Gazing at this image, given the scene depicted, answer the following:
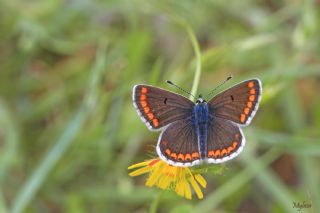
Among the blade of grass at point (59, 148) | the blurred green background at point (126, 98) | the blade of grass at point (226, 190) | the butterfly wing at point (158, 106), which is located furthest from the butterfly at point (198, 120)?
the blade of grass at point (226, 190)

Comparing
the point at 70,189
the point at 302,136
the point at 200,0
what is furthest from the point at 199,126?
the point at 200,0

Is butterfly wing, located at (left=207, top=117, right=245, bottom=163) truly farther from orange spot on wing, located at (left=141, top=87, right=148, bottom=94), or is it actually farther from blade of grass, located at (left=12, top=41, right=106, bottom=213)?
blade of grass, located at (left=12, top=41, right=106, bottom=213)

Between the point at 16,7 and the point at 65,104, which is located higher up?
the point at 16,7

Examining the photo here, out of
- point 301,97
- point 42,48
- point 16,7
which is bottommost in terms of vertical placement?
point 301,97

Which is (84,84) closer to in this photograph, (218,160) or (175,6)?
(175,6)

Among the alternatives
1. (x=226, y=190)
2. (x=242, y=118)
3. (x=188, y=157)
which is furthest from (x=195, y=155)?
(x=226, y=190)

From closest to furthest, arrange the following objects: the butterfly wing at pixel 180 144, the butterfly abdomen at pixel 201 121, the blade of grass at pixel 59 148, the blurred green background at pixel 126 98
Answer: the butterfly wing at pixel 180 144 → the butterfly abdomen at pixel 201 121 → the blade of grass at pixel 59 148 → the blurred green background at pixel 126 98

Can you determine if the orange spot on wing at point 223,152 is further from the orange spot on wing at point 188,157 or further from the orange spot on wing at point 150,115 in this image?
the orange spot on wing at point 150,115

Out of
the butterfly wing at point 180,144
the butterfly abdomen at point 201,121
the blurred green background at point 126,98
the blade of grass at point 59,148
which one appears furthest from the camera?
the blurred green background at point 126,98
